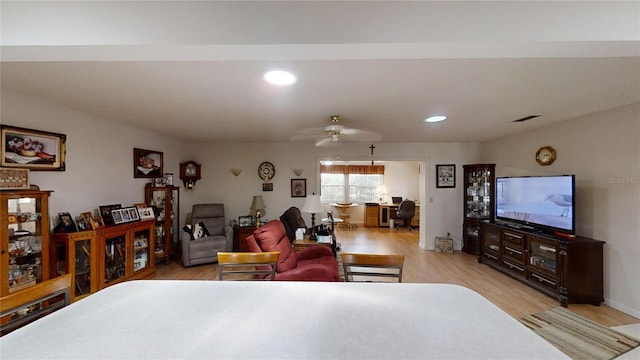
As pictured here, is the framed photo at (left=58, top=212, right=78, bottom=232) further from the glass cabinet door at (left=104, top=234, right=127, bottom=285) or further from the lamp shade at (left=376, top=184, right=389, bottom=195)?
the lamp shade at (left=376, top=184, right=389, bottom=195)

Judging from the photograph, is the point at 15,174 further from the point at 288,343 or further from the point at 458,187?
the point at 458,187

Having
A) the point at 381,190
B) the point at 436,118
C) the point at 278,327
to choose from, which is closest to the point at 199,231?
the point at 278,327

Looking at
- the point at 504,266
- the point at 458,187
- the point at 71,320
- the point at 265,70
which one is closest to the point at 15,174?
the point at 71,320

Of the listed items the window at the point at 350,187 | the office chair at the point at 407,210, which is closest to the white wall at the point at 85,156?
the window at the point at 350,187

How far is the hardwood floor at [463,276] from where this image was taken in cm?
274

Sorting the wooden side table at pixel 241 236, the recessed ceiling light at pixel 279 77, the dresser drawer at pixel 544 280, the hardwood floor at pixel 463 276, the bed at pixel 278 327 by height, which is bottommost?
the hardwood floor at pixel 463 276

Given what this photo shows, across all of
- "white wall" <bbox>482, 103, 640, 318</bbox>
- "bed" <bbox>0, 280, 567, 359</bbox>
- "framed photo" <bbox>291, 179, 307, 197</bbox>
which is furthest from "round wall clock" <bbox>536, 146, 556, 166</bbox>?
"framed photo" <bbox>291, 179, 307, 197</bbox>

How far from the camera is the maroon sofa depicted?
240 cm

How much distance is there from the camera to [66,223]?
275 centimetres

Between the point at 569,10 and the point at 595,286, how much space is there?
10.9 feet

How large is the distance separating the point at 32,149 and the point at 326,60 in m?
3.07

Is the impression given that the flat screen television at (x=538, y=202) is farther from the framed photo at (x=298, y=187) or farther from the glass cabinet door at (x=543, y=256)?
the framed photo at (x=298, y=187)

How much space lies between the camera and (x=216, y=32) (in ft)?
3.67

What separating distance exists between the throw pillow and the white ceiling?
68.7 inches
